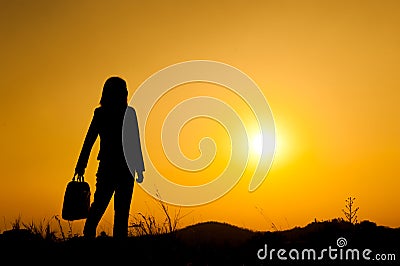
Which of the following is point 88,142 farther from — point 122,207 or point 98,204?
point 122,207

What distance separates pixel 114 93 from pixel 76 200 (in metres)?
1.67

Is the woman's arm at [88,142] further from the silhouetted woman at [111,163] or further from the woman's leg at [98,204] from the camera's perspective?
the woman's leg at [98,204]

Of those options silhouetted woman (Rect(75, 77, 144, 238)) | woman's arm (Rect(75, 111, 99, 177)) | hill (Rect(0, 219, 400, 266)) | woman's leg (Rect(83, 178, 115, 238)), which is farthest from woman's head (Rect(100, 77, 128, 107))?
hill (Rect(0, 219, 400, 266))

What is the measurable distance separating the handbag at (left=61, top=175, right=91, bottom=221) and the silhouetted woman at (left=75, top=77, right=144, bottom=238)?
0.20 meters

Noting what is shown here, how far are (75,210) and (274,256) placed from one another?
306cm

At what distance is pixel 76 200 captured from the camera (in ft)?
30.6

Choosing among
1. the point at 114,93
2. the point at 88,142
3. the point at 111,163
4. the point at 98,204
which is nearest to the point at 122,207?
the point at 98,204

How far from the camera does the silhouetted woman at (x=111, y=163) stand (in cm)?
912

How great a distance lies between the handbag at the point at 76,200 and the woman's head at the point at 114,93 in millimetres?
1231

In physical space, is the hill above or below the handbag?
below

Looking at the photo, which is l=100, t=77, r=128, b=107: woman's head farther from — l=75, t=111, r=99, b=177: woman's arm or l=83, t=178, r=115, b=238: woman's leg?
l=83, t=178, r=115, b=238: woman's leg

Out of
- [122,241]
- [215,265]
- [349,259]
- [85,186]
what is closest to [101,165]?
[85,186]

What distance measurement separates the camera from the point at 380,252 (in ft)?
26.8

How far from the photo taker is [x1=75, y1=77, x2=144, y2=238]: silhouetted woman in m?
9.12
